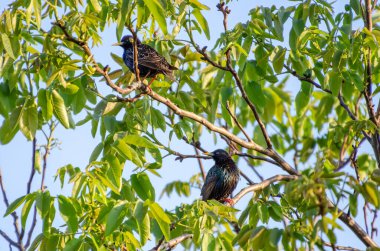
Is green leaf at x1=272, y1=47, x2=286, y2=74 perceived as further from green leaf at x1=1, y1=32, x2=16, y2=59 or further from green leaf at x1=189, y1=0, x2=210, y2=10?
green leaf at x1=1, y1=32, x2=16, y2=59

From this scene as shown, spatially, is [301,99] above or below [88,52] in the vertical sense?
above

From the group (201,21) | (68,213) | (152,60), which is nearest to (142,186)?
(68,213)

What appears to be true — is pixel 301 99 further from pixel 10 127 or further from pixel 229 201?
pixel 10 127

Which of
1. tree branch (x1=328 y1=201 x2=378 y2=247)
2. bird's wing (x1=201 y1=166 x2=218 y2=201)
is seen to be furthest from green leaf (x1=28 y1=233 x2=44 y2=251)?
bird's wing (x1=201 y1=166 x2=218 y2=201)

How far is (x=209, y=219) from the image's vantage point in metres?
4.21

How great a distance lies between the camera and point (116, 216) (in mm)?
3998

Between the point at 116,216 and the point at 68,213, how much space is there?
0.46m

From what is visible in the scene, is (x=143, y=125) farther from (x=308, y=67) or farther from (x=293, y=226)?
(x=293, y=226)

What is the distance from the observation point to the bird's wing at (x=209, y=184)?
8.38 meters

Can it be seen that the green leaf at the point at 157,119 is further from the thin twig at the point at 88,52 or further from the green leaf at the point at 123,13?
the green leaf at the point at 123,13

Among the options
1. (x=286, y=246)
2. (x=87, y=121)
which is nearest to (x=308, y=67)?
(x=87, y=121)

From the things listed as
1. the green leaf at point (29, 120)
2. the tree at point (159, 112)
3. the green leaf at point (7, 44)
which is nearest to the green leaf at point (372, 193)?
the tree at point (159, 112)

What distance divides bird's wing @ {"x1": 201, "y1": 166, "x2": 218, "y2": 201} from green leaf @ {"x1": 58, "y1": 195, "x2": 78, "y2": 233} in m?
4.10

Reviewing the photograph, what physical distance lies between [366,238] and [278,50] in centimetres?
154
